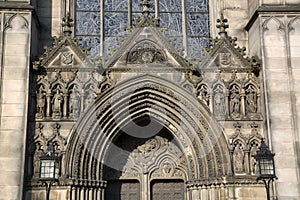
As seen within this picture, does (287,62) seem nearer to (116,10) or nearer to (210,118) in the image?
(210,118)

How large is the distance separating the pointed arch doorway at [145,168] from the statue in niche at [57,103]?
1.83 m

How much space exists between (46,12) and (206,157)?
20.4 ft

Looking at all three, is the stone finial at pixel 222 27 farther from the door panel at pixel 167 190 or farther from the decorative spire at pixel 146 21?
the door panel at pixel 167 190

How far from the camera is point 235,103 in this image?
13.5m

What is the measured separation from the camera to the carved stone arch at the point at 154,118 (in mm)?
13000

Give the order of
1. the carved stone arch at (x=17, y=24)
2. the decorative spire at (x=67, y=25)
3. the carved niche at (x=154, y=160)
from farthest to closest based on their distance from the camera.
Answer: the carved niche at (x=154, y=160), the decorative spire at (x=67, y=25), the carved stone arch at (x=17, y=24)

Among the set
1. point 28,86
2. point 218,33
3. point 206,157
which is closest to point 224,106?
point 206,157

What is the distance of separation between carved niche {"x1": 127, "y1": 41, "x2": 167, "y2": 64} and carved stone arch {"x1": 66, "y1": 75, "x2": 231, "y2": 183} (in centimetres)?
50

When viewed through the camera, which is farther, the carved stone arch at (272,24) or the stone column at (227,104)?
the carved stone arch at (272,24)

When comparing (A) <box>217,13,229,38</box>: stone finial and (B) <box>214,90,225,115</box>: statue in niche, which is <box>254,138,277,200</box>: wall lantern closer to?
(B) <box>214,90,225,115</box>: statue in niche

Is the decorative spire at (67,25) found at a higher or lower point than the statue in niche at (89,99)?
higher

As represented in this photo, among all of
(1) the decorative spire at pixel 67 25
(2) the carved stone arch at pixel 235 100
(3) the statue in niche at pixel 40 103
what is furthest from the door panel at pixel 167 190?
(1) the decorative spire at pixel 67 25

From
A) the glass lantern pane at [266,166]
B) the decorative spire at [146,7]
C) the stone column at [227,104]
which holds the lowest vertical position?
the glass lantern pane at [266,166]

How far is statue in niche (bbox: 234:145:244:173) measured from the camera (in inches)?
508
